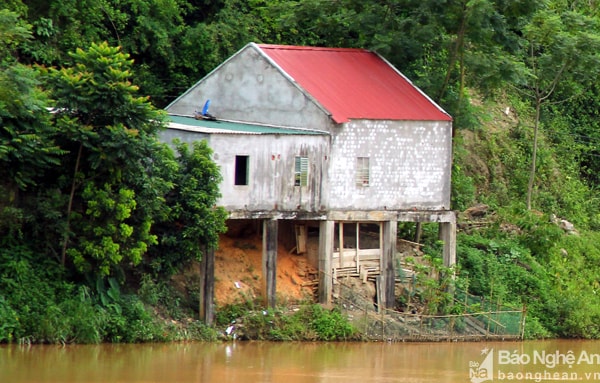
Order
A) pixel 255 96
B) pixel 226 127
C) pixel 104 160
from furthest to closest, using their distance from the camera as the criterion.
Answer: pixel 255 96 → pixel 226 127 → pixel 104 160

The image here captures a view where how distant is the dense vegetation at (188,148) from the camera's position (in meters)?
29.0

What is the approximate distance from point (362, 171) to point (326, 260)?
2195mm

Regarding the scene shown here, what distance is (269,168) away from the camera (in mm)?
32281

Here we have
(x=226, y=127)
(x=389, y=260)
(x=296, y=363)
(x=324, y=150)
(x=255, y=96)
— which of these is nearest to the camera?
(x=296, y=363)

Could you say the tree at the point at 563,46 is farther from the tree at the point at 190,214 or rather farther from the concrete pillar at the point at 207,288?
the concrete pillar at the point at 207,288

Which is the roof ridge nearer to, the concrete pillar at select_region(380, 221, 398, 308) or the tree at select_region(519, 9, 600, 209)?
the tree at select_region(519, 9, 600, 209)

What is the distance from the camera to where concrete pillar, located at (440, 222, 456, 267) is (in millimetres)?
35562

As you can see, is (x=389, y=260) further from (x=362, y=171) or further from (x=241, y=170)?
(x=241, y=170)

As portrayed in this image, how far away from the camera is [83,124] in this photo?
29391 millimetres

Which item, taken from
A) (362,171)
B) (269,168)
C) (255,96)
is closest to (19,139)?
(269,168)

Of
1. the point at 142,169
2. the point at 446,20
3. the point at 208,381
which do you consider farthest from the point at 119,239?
the point at 446,20

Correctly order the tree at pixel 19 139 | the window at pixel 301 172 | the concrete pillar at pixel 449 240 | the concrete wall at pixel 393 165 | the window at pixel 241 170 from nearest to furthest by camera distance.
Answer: the tree at pixel 19 139
the window at pixel 241 170
the window at pixel 301 172
the concrete wall at pixel 393 165
the concrete pillar at pixel 449 240

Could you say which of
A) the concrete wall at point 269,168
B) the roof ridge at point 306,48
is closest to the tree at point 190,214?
A: the concrete wall at point 269,168

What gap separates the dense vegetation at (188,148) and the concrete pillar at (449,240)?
0.97m
